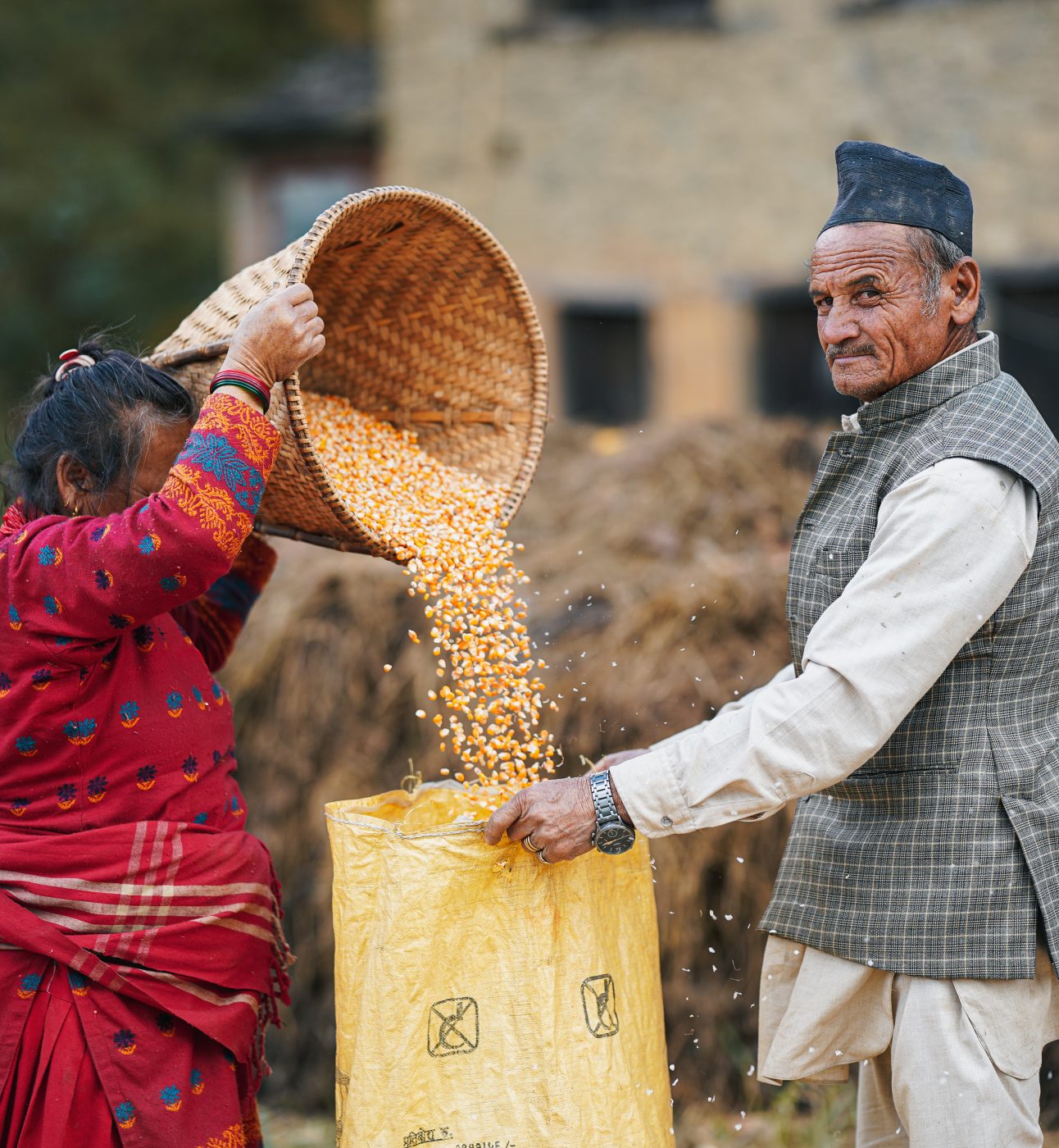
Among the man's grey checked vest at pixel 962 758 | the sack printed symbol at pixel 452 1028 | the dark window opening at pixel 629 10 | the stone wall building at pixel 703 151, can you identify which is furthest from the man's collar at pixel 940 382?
the dark window opening at pixel 629 10

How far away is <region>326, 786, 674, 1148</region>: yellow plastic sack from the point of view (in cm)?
210

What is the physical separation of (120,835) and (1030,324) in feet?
25.4

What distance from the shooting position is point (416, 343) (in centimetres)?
279

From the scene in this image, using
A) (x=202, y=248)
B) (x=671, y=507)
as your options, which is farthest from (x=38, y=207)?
(x=671, y=507)

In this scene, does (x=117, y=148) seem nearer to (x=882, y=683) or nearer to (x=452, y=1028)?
(x=452, y=1028)

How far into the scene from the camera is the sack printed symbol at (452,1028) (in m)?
2.11

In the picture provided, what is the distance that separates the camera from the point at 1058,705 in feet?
6.88

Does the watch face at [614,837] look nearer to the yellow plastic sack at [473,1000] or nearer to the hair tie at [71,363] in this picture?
the yellow plastic sack at [473,1000]

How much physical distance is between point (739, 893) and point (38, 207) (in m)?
13.6

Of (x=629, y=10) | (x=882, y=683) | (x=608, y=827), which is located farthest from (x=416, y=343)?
(x=629, y=10)

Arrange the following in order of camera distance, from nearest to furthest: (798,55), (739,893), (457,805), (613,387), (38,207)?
(457,805), (739,893), (798,55), (613,387), (38,207)

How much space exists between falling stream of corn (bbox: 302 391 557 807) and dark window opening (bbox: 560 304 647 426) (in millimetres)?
7483

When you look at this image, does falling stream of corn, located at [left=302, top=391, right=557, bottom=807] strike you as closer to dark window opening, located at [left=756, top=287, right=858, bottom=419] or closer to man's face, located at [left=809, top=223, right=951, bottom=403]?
man's face, located at [left=809, top=223, right=951, bottom=403]

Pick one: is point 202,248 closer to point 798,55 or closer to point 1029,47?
point 798,55
